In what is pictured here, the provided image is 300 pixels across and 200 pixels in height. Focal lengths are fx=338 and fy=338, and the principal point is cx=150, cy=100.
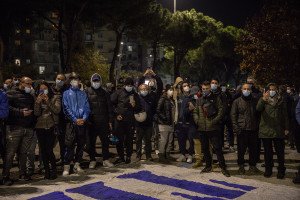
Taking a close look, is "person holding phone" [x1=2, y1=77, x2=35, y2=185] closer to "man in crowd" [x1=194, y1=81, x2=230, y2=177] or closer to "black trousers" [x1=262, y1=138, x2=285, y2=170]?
"man in crowd" [x1=194, y1=81, x2=230, y2=177]

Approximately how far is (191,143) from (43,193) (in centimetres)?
412

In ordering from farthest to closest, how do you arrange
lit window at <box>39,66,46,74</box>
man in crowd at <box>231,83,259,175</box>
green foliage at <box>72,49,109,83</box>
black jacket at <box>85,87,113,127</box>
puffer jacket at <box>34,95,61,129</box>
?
lit window at <box>39,66,46,74</box> → green foliage at <box>72,49,109,83</box> → black jacket at <box>85,87,113,127</box> → man in crowd at <box>231,83,259,175</box> → puffer jacket at <box>34,95,61,129</box>

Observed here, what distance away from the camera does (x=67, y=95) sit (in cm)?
716

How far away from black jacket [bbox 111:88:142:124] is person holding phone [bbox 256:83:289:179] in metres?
2.97

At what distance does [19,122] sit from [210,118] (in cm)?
386

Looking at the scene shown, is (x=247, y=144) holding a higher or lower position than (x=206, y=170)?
higher

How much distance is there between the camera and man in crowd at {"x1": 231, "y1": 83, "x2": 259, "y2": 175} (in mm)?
7277

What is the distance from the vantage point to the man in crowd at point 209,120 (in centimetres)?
718

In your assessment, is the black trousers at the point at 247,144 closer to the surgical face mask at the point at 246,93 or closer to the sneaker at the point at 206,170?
the sneaker at the point at 206,170

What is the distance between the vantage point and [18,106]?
6.44 meters


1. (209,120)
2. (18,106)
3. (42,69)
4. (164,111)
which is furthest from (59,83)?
(42,69)

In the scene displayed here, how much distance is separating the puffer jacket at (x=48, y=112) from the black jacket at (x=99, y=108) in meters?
0.89

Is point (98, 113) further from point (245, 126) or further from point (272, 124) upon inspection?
point (272, 124)

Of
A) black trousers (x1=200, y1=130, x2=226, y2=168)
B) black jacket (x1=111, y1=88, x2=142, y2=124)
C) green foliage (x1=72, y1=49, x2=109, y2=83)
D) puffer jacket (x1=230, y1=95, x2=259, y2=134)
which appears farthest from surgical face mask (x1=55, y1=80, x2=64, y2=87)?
green foliage (x1=72, y1=49, x2=109, y2=83)
